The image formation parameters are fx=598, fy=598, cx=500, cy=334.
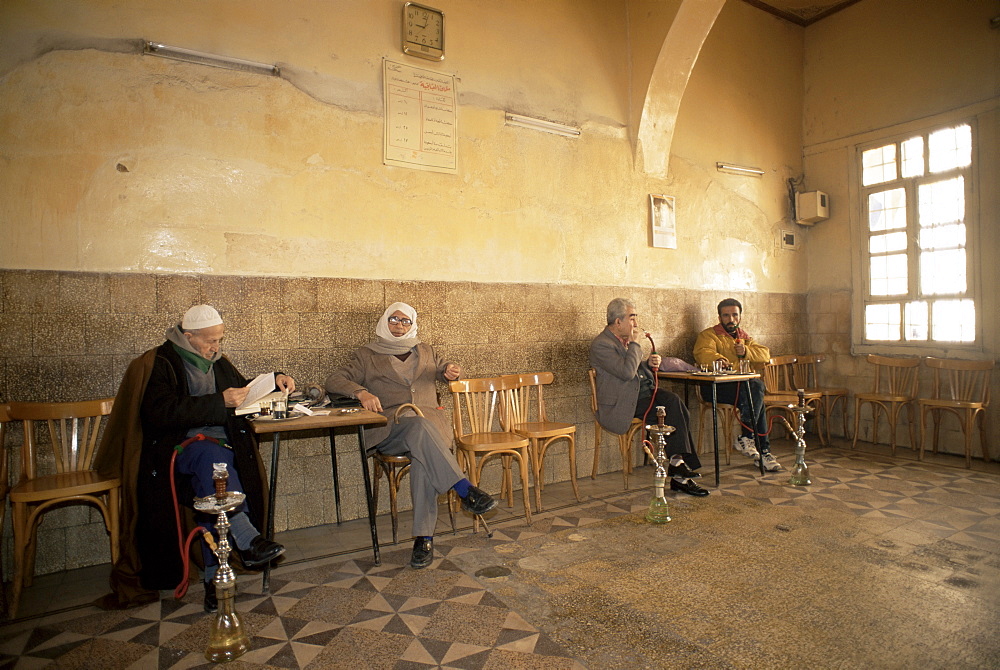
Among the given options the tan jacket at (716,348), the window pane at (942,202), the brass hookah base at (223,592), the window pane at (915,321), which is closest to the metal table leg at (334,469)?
the brass hookah base at (223,592)

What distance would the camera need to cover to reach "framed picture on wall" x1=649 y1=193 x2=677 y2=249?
5.45m

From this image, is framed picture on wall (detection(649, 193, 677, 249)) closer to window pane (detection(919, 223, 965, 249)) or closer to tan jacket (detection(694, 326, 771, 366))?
tan jacket (detection(694, 326, 771, 366))

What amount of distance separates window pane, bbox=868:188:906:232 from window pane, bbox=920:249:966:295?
43cm

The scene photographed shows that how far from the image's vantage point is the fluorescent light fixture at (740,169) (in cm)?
602

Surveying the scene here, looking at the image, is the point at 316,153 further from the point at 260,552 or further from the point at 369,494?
the point at 260,552

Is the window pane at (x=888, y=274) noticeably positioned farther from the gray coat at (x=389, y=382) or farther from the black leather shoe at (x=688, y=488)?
the gray coat at (x=389, y=382)

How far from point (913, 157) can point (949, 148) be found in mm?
298

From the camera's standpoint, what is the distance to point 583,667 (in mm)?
2127

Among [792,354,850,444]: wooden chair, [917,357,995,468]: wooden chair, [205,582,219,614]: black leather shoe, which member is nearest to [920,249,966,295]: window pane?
[917,357,995,468]: wooden chair

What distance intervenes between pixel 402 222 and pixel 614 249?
2000 mm

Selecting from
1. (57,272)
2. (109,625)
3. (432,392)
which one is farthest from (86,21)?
(109,625)

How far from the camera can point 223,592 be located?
2.15 meters

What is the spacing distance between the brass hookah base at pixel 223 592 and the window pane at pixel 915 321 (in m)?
6.25

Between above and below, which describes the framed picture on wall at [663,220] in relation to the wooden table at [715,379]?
above
